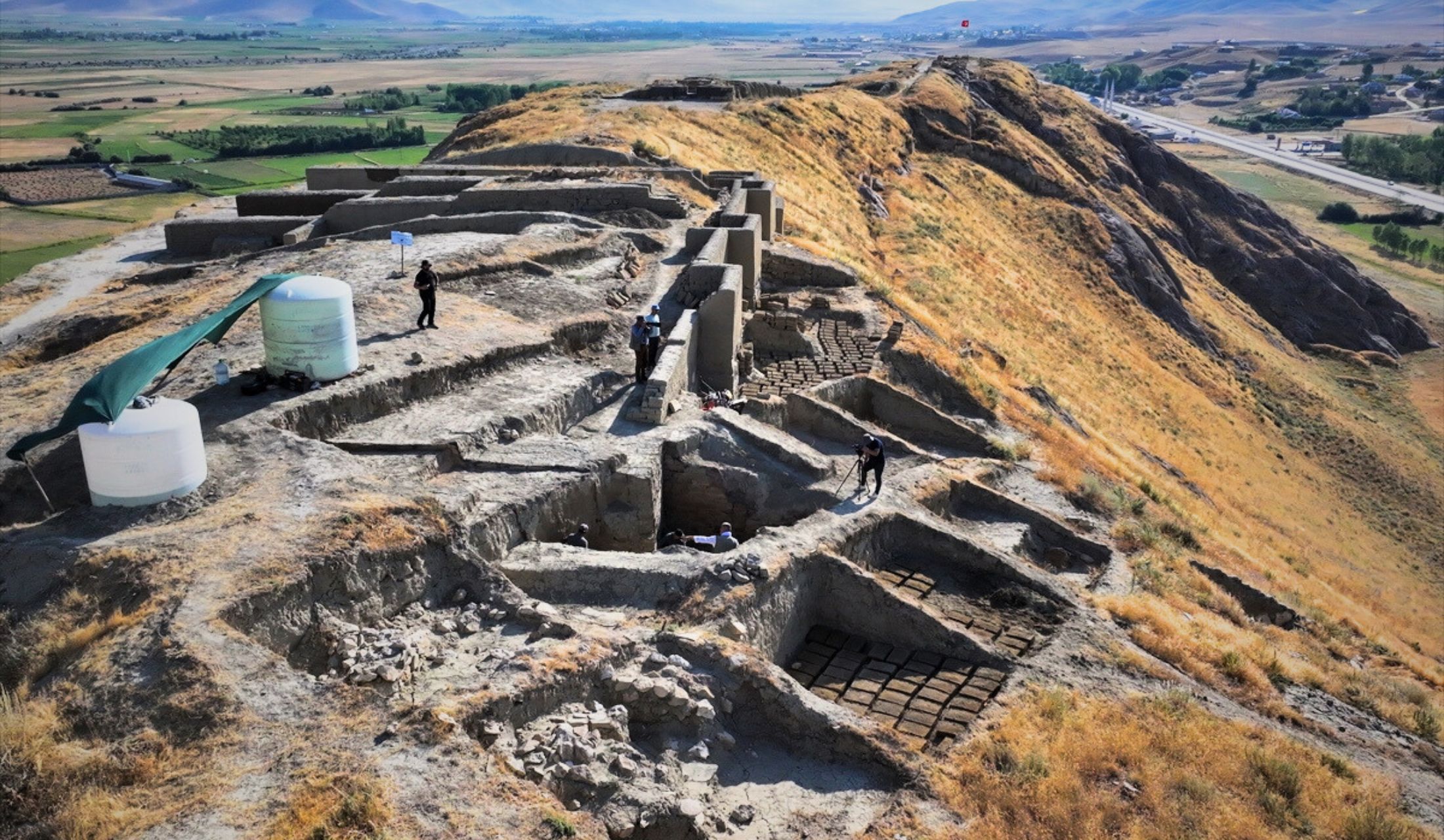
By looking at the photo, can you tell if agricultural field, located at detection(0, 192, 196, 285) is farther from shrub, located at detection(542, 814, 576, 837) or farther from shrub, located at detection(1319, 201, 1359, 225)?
shrub, located at detection(1319, 201, 1359, 225)

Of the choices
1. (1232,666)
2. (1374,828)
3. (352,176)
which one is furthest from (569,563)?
(352,176)

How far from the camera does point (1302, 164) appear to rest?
100625mm

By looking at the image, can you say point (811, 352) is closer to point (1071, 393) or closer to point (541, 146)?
point (1071, 393)

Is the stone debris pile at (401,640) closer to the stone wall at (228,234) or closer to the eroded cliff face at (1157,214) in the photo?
the stone wall at (228,234)

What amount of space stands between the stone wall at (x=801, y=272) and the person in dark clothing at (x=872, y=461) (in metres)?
10.2

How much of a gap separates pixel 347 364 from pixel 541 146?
1982cm

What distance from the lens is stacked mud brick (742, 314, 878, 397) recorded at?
18.2m

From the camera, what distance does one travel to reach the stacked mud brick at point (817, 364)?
715 inches

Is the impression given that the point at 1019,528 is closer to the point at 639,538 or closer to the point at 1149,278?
the point at 639,538

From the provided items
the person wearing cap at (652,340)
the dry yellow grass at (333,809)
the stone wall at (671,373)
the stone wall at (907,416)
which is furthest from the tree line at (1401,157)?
the dry yellow grass at (333,809)

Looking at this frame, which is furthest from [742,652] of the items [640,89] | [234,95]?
[234,95]

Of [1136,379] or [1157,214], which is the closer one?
[1136,379]

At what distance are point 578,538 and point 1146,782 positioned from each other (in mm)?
6328

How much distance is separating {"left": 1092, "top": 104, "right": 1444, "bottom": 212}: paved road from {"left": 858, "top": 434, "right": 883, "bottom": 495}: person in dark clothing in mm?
88356
